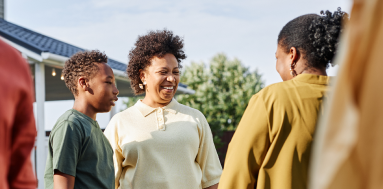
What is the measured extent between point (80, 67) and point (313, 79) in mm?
1788

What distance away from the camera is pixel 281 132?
5.79ft

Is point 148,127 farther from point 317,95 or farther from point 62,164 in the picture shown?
point 317,95

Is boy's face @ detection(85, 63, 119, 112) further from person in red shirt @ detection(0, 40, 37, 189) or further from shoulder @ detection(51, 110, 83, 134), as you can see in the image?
person in red shirt @ detection(0, 40, 37, 189)

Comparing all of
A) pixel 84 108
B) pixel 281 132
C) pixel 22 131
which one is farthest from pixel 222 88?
pixel 22 131

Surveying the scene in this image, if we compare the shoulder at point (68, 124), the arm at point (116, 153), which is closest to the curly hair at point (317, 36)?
the shoulder at point (68, 124)

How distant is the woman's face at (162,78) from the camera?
324 centimetres

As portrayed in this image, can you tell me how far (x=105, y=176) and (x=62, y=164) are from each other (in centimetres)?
38

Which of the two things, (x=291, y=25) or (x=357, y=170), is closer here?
(x=357, y=170)

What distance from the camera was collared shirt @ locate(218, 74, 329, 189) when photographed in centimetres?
175

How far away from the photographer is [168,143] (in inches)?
120

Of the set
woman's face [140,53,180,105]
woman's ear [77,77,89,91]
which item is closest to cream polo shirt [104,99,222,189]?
woman's face [140,53,180,105]

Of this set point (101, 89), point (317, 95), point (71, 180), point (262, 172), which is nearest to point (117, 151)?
point (101, 89)

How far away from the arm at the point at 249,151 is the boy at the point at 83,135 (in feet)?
3.19

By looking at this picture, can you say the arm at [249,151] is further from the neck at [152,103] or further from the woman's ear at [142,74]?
the woman's ear at [142,74]
